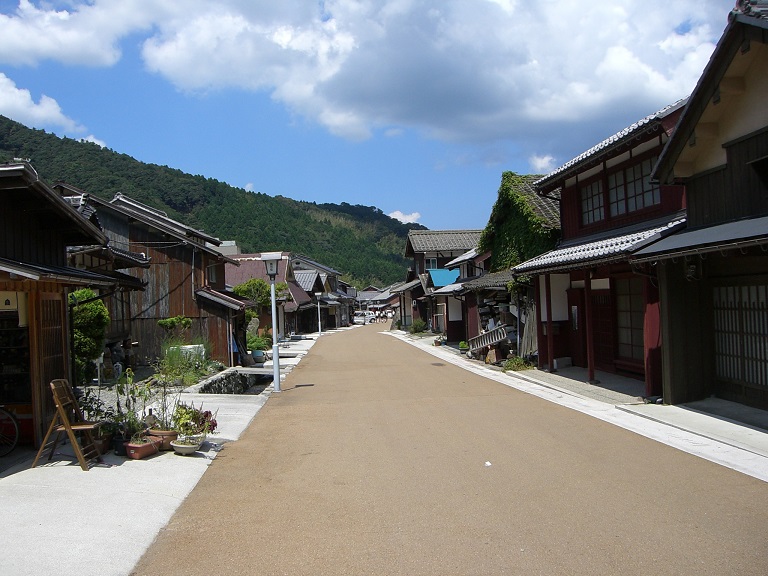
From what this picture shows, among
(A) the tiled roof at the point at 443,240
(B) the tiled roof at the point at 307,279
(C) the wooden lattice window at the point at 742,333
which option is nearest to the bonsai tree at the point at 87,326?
(C) the wooden lattice window at the point at 742,333

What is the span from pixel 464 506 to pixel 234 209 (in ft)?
360

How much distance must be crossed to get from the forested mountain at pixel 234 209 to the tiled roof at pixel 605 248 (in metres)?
18.3

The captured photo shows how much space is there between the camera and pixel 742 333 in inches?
405

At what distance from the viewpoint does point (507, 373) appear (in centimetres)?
1836

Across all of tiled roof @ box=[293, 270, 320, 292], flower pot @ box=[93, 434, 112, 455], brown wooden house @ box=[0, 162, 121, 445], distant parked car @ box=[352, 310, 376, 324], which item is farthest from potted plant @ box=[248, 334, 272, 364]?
distant parked car @ box=[352, 310, 376, 324]

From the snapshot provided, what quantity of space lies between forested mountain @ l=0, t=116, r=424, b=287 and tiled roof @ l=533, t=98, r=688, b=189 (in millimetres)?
18048

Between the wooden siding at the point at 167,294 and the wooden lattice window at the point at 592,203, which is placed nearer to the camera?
the wooden lattice window at the point at 592,203

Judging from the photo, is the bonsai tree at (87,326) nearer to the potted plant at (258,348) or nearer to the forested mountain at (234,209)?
the forested mountain at (234,209)

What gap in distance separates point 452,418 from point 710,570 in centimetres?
672

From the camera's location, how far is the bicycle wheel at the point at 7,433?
7.96m

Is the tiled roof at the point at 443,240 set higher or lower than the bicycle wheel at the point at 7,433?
higher

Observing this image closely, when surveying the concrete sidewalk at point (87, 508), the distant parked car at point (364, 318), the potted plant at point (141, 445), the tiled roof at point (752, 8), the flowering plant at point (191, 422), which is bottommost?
the distant parked car at point (364, 318)

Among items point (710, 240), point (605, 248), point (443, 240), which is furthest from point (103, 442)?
point (443, 240)

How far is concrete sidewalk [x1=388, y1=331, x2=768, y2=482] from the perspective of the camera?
775cm
